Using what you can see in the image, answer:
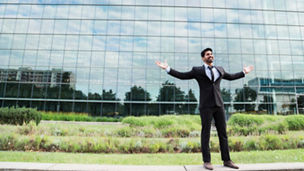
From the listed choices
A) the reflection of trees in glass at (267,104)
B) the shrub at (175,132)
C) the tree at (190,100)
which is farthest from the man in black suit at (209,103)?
the reflection of trees in glass at (267,104)

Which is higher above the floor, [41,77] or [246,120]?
[41,77]

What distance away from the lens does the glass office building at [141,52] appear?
20.6 meters

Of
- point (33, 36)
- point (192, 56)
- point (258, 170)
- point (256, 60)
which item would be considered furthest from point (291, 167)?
point (33, 36)

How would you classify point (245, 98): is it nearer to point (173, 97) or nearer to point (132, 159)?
point (173, 97)

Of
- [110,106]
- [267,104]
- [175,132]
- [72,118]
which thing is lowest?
[72,118]

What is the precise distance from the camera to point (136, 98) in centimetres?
2050

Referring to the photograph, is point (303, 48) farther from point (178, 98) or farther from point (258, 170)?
point (258, 170)

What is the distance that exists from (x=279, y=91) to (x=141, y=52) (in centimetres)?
1890

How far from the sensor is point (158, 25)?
21.8 metres

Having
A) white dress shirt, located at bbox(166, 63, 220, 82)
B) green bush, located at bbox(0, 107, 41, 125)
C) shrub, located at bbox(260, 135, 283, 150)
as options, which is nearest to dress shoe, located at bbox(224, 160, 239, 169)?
white dress shirt, located at bbox(166, 63, 220, 82)

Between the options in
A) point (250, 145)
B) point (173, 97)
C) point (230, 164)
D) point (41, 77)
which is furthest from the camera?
point (41, 77)

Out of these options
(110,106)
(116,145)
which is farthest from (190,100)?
(116,145)

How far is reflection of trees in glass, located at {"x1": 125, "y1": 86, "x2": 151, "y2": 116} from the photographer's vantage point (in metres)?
20.3

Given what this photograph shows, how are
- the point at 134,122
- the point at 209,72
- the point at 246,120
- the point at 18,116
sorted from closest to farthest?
the point at 209,72 < the point at 134,122 < the point at 246,120 < the point at 18,116
